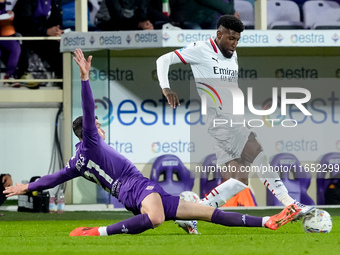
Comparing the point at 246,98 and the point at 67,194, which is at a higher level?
the point at 246,98

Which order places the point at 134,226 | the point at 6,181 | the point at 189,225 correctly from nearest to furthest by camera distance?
the point at 134,226
the point at 189,225
the point at 6,181

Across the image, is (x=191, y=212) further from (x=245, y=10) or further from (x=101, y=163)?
(x=245, y=10)

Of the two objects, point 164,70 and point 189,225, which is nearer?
point 189,225

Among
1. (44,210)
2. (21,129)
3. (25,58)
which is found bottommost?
(44,210)

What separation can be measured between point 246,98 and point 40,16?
407cm

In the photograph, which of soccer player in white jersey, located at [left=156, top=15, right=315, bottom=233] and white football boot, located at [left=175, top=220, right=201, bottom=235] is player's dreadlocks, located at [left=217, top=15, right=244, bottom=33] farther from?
white football boot, located at [left=175, top=220, right=201, bottom=235]

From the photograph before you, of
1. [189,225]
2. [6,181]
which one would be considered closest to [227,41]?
[189,225]

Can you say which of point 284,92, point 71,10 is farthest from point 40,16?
point 284,92

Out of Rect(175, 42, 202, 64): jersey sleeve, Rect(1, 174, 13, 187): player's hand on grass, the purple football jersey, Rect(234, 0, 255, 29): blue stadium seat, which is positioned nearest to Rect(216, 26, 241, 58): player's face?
Rect(175, 42, 202, 64): jersey sleeve

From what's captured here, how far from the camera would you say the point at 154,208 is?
846cm

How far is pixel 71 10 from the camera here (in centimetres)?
1725

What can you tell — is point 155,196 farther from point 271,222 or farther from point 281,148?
point 281,148

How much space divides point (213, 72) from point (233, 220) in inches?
85.4

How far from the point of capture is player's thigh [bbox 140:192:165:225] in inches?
331
